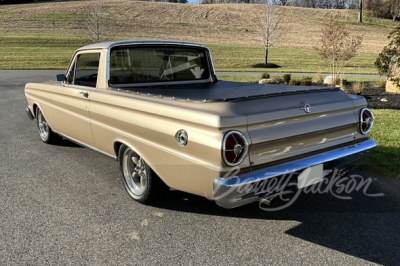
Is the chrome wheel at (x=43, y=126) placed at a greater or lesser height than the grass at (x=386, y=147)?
greater

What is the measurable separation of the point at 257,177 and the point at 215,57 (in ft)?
88.8

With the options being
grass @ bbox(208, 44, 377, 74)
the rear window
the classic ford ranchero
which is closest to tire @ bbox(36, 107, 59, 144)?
the classic ford ranchero

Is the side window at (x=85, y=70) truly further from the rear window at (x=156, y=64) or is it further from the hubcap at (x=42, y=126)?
the hubcap at (x=42, y=126)

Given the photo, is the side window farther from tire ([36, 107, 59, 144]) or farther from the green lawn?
the green lawn

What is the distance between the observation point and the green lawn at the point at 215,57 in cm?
2325

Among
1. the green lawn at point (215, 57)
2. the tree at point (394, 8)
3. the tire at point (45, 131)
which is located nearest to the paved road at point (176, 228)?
the tire at point (45, 131)

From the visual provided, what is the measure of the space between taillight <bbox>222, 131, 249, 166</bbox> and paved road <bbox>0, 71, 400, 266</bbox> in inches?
30.5

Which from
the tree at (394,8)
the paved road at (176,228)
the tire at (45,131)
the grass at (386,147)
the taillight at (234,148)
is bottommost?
the paved road at (176,228)

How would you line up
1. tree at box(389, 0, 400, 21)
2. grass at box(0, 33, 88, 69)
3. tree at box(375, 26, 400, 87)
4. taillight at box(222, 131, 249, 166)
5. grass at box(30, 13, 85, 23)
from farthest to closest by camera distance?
tree at box(389, 0, 400, 21) < grass at box(30, 13, 85, 23) < grass at box(0, 33, 88, 69) < tree at box(375, 26, 400, 87) < taillight at box(222, 131, 249, 166)

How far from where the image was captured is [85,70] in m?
4.82

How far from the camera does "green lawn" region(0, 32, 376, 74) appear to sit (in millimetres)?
23248

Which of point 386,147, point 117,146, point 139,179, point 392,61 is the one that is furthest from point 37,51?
point 386,147

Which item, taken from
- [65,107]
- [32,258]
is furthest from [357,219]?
[65,107]

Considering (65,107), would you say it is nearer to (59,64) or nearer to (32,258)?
(32,258)
